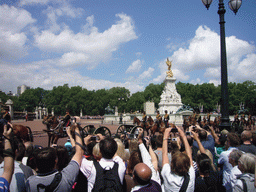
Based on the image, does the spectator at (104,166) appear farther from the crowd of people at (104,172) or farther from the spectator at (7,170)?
the spectator at (7,170)

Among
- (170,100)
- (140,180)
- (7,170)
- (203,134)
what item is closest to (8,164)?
(7,170)

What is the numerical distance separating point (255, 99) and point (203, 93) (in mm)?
17253

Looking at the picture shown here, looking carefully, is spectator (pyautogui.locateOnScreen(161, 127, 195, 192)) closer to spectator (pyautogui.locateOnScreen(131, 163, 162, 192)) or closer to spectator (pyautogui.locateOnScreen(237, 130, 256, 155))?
spectator (pyautogui.locateOnScreen(131, 163, 162, 192))


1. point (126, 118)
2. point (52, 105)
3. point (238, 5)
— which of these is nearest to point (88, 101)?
point (52, 105)

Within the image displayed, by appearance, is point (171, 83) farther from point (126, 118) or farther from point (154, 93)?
point (154, 93)

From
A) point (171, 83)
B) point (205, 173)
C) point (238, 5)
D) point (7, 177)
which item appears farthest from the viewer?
point (171, 83)

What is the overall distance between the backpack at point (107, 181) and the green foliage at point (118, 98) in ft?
231

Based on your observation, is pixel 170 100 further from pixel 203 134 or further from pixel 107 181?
pixel 107 181

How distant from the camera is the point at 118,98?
269ft

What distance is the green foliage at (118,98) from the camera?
6938cm

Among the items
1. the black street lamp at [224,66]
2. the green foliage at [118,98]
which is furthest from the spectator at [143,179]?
the green foliage at [118,98]

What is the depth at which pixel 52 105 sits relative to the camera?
8019 cm

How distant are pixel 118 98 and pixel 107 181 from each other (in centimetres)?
7936

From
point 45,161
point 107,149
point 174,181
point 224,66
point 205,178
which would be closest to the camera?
point 45,161
